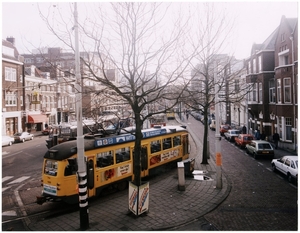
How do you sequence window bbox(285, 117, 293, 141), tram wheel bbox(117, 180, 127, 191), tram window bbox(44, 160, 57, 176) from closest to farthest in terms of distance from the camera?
1. tram window bbox(44, 160, 57, 176)
2. tram wheel bbox(117, 180, 127, 191)
3. window bbox(285, 117, 293, 141)

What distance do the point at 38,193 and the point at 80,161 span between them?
6144mm

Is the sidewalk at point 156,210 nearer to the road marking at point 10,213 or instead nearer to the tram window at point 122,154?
the road marking at point 10,213

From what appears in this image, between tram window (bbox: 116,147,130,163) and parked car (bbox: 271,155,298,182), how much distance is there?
868 cm

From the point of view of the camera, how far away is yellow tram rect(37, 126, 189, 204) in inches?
412

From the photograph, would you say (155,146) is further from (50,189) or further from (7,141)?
(7,141)

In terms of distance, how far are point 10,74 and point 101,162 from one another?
2807cm

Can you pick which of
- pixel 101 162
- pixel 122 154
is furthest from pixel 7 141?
pixel 101 162

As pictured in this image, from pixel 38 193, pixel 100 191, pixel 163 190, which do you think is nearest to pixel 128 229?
pixel 100 191

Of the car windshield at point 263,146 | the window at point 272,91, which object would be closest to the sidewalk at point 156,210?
the car windshield at point 263,146

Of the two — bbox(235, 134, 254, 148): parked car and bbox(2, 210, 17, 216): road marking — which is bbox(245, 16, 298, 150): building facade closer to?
bbox(235, 134, 254, 148): parked car

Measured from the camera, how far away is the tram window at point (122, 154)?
41.5ft

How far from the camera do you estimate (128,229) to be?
8.62m

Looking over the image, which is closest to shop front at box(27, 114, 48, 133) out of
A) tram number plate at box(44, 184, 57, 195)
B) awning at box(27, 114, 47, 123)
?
awning at box(27, 114, 47, 123)

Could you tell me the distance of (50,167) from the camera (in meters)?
10.9
